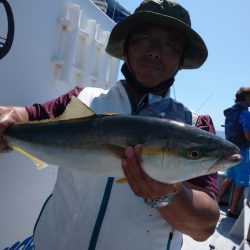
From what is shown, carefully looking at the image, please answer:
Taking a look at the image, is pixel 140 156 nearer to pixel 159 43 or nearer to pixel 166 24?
pixel 159 43

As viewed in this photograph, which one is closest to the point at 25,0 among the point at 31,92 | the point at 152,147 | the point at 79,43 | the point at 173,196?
the point at 31,92

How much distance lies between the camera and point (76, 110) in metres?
2.15

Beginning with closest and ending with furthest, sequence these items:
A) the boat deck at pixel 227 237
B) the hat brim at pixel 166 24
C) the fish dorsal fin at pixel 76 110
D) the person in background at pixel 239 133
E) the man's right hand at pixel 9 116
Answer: the fish dorsal fin at pixel 76 110, the man's right hand at pixel 9 116, the hat brim at pixel 166 24, the boat deck at pixel 227 237, the person in background at pixel 239 133

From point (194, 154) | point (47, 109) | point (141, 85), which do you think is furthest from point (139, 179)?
point (47, 109)

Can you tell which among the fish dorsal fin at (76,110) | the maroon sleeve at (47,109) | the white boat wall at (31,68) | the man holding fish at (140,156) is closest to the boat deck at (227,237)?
the white boat wall at (31,68)

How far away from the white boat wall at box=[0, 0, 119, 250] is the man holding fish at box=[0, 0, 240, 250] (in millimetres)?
425

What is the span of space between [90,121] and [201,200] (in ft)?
2.54

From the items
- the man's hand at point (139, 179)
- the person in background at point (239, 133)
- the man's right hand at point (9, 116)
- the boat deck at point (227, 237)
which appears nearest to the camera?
the man's hand at point (139, 179)

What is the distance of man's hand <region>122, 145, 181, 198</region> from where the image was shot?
6.14 feet

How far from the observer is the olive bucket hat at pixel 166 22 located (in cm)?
249

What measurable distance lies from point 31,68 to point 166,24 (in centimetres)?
112

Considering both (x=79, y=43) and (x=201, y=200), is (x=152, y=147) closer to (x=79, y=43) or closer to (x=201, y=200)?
(x=201, y=200)

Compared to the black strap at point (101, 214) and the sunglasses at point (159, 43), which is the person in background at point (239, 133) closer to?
the sunglasses at point (159, 43)

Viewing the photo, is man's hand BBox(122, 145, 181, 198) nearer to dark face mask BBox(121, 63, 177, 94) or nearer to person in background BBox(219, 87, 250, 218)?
dark face mask BBox(121, 63, 177, 94)
